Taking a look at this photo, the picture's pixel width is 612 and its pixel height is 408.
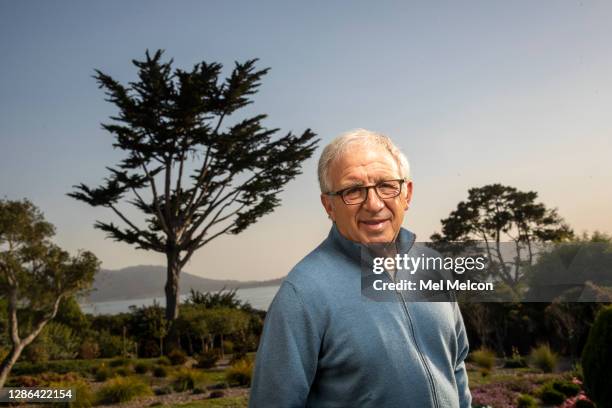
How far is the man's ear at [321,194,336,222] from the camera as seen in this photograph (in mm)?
1803

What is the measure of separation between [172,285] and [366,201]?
663 inches

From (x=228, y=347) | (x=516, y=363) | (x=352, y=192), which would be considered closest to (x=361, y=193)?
(x=352, y=192)

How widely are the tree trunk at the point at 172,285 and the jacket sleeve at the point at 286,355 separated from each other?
54.0 ft

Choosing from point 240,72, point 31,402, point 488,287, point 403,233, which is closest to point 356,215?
point 403,233

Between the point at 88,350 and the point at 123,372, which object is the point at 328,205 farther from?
the point at 88,350

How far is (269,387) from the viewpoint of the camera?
1.49 meters

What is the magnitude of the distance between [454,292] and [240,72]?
52.0ft

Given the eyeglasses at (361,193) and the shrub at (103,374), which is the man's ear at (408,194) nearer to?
the eyeglasses at (361,193)

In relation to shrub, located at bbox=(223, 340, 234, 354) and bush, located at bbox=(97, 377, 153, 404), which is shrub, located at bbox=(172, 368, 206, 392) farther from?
shrub, located at bbox=(223, 340, 234, 354)

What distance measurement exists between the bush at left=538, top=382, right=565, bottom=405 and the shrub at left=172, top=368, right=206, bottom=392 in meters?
6.28

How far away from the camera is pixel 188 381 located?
35.0 feet

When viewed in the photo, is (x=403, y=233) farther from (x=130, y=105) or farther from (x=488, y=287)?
(x=130, y=105)

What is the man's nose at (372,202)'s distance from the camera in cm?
173

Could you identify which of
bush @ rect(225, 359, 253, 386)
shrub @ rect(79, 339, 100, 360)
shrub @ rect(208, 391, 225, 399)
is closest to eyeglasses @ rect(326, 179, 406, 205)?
shrub @ rect(208, 391, 225, 399)
